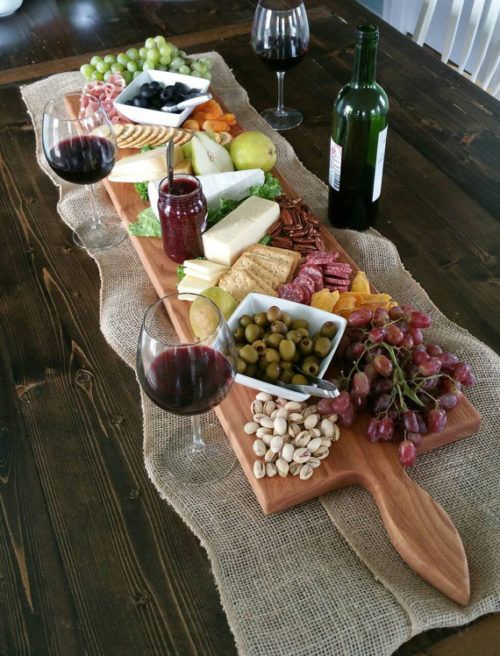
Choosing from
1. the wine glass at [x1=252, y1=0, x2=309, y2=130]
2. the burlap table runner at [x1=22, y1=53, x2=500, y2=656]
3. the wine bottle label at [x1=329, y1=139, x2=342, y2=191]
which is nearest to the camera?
the burlap table runner at [x1=22, y1=53, x2=500, y2=656]

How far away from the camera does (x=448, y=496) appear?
85 cm

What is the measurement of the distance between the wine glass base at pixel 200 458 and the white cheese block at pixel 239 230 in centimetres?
32

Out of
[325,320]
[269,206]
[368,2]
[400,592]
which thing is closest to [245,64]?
Answer: [269,206]

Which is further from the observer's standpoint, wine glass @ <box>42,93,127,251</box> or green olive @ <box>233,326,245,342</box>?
wine glass @ <box>42,93,127,251</box>

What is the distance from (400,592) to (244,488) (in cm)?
22

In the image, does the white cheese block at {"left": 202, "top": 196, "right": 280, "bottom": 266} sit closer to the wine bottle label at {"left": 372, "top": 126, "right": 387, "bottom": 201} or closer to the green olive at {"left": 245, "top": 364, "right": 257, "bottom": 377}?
the wine bottle label at {"left": 372, "top": 126, "right": 387, "bottom": 201}

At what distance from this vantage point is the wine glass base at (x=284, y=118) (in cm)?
156

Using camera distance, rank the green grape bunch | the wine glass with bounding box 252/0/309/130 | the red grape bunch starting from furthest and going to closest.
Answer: the green grape bunch
the wine glass with bounding box 252/0/309/130
the red grape bunch

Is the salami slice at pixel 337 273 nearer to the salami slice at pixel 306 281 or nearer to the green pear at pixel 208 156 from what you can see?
the salami slice at pixel 306 281

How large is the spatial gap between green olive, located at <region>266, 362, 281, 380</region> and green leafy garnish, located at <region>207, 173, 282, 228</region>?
0.40 metres

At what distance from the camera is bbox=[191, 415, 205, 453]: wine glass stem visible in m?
0.88

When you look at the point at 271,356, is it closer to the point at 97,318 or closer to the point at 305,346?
the point at 305,346

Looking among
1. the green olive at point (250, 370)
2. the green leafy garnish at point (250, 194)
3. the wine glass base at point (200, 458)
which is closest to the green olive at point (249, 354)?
the green olive at point (250, 370)

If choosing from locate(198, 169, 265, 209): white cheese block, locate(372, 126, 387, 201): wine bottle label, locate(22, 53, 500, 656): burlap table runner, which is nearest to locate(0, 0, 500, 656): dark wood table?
locate(22, 53, 500, 656): burlap table runner
